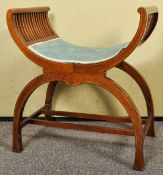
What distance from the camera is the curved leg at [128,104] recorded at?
3.69 ft

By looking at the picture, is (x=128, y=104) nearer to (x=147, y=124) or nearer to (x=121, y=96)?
(x=121, y=96)

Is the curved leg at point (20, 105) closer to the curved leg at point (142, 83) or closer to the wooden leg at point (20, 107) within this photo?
the wooden leg at point (20, 107)

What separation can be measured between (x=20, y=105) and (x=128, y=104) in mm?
441

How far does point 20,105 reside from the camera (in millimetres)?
1272

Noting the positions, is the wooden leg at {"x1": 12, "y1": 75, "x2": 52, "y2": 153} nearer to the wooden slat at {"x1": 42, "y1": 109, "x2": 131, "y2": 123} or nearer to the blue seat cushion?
the blue seat cushion

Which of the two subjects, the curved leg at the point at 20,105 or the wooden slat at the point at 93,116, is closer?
the curved leg at the point at 20,105

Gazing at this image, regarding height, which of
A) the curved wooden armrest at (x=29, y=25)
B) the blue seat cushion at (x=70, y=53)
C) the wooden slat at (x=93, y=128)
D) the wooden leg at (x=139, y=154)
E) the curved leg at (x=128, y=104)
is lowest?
the wooden leg at (x=139, y=154)

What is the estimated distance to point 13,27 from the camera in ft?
3.70

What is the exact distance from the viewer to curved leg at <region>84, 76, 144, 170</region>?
1.12 meters

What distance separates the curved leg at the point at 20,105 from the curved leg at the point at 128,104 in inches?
8.4

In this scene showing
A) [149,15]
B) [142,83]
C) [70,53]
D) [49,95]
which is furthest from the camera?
[49,95]

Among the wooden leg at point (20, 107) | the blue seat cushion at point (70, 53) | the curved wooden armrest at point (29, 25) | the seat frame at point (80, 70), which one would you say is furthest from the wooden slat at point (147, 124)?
the curved wooden armrest at point (29, 25)

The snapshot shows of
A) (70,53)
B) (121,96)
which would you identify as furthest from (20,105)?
(121,96)

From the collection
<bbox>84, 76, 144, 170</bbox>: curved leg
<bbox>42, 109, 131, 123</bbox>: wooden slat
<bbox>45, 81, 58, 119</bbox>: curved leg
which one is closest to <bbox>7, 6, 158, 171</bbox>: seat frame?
<bbox>84, 76, 144, 170</bbox>: curved leg
